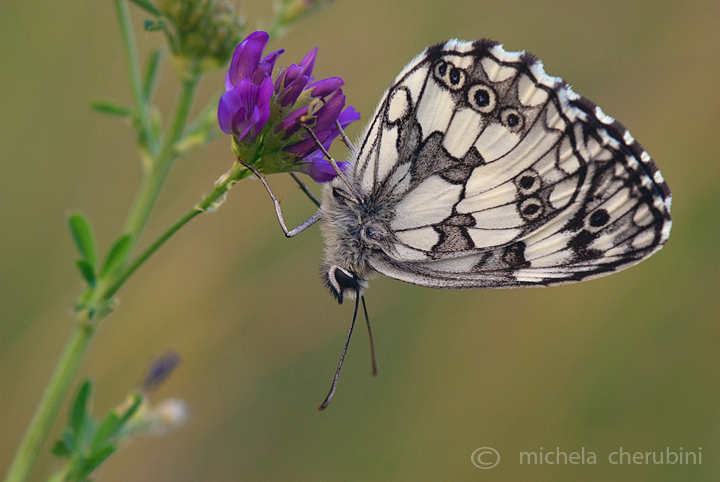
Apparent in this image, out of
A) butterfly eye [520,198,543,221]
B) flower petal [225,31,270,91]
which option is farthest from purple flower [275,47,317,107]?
butterfly eye [520,198,543,221]

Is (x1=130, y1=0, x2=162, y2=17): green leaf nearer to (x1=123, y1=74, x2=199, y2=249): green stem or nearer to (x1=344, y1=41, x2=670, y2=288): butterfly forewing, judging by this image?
(x1=123, y1=74, x2=199, y2=249): green stem

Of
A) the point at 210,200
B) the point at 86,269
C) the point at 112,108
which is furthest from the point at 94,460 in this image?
the point at 112,108

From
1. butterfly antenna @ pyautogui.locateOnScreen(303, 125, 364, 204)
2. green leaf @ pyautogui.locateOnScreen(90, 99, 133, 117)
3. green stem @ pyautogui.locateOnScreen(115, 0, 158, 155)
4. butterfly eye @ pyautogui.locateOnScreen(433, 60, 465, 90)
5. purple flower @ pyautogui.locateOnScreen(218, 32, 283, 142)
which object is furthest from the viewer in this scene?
green leaf @ pyautogui.locateOnScreen(90, 99, 133, 117)

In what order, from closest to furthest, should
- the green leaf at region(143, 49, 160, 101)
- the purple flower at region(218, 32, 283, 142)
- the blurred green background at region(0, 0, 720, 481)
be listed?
the purple flower at region(218, 32, 283, 142) < the green leaf at region(143, 49, 160, 101) < the blurred green background at region(0, 0, 720, 481)

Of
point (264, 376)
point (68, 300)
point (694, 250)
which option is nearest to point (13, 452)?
point (68, 300)

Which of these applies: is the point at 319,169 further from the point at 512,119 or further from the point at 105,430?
the point at 105,430

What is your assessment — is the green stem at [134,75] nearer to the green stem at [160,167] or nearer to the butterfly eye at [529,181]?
the green stem at [160,167]

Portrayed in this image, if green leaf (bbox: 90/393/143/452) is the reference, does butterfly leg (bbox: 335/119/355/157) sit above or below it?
above

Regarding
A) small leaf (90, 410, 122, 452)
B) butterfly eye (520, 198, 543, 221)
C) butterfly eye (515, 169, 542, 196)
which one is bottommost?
small leaf (90, 410, 122, 452)
